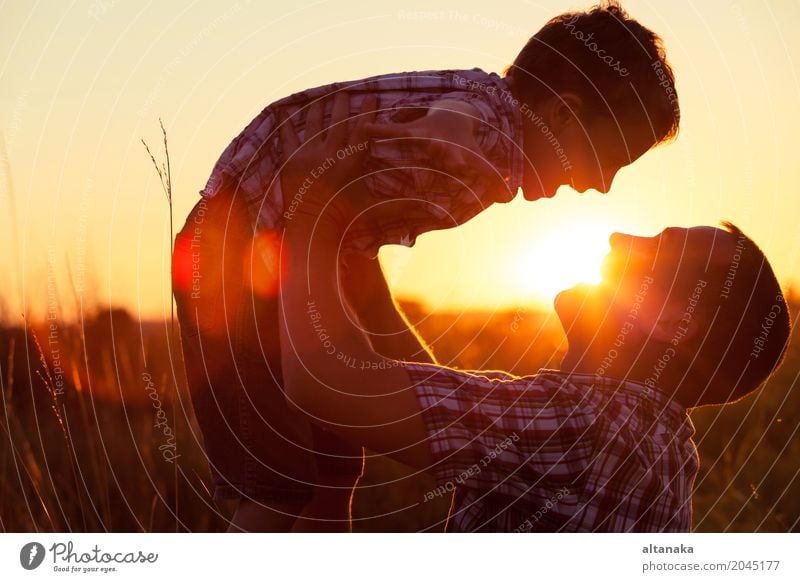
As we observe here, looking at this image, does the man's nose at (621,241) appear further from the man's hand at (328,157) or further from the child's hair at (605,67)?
Result: the man's hand at (328,157)

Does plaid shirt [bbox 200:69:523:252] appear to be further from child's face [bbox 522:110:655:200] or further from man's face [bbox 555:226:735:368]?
man's face [bbox 555:226:735:368]

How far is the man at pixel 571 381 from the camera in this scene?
82.6 inches

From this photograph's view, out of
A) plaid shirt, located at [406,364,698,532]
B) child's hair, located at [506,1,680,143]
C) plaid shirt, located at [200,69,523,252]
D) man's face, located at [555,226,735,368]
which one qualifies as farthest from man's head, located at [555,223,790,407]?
child's hair, located at [506,1,680,143]

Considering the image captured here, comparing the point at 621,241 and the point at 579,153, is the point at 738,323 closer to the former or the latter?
the point at 621,241

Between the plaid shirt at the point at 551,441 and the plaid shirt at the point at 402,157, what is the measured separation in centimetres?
62

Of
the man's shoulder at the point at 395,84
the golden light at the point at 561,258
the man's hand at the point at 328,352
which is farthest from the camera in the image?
the golden light at the point at 561,258

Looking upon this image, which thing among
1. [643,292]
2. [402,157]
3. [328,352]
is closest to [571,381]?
[643,292]

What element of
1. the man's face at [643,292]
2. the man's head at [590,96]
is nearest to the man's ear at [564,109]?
the man's head at [590,96]

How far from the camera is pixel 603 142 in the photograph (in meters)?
2.90

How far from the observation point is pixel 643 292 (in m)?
2.46

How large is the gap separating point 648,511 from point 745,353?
0.53m
